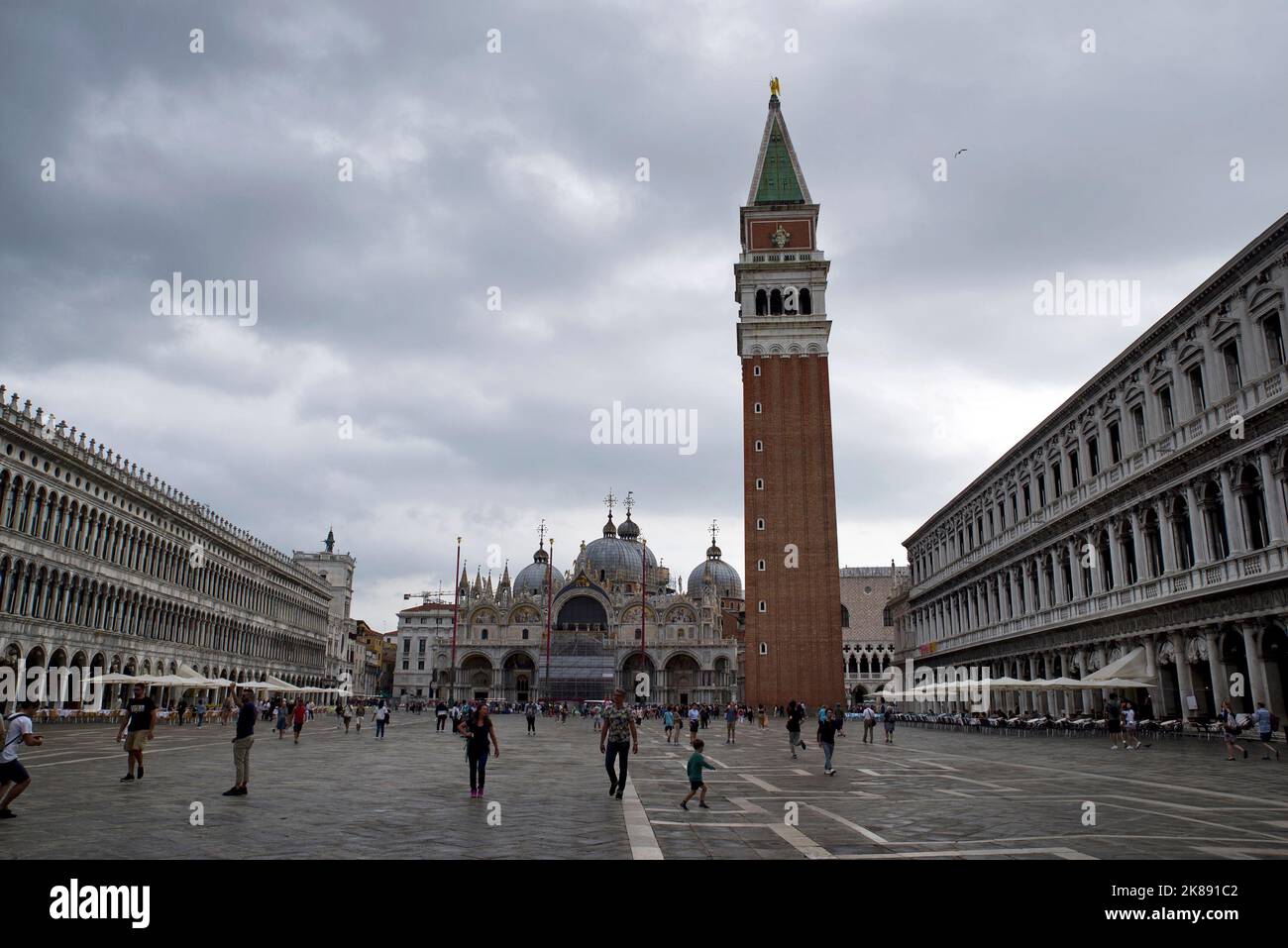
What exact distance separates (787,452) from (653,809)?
5007cm

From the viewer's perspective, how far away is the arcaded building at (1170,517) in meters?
23.9

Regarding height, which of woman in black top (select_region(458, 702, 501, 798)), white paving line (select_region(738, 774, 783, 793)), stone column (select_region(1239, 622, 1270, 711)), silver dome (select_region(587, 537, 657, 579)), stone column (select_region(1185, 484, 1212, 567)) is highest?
silver dome (select_region(587, 537, 657, 579))

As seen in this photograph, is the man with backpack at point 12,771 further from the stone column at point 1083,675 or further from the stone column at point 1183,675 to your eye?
the stone column at point 1083,675

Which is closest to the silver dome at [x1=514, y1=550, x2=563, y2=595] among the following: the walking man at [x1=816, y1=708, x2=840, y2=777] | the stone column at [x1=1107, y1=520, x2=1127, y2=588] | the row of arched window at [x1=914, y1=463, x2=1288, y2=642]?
the row of arched window at [x1=914, y1=463, x2=1288, y2=642]

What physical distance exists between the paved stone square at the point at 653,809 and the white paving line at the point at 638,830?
0.05m

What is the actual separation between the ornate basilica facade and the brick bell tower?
23.8 metres

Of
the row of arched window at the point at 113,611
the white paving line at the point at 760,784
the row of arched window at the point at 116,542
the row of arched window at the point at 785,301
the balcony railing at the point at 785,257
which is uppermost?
the balcony railing at the point at 785,257

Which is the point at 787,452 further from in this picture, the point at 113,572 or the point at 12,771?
the point at 12,771

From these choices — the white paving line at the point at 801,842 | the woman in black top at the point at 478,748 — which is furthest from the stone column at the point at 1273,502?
the woman in black top at the point at 478,748

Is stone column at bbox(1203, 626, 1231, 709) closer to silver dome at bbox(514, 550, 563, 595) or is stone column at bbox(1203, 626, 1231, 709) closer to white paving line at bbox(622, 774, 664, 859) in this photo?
white paving line at bbox(622, 774, 664, 859)

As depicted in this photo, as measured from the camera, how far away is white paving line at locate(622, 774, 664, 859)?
8133mm
